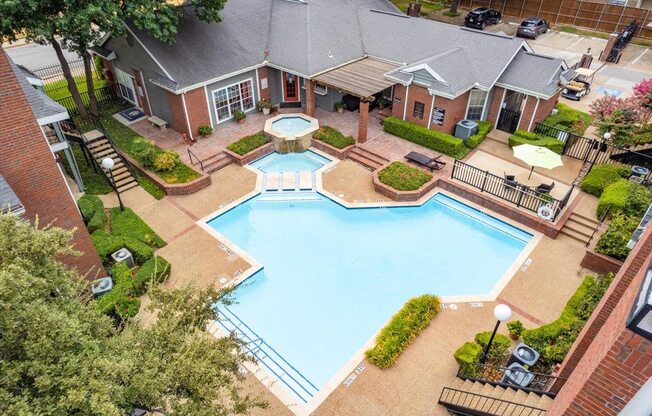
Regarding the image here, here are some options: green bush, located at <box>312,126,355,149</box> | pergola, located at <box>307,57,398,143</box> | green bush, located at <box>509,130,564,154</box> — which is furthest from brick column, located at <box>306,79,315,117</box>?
green bush, located at <box>509,130,564,154</box>

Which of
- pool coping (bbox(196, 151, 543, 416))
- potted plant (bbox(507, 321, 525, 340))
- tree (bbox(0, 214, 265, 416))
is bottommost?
pool coping (bbox(196, 151, 543, 416))

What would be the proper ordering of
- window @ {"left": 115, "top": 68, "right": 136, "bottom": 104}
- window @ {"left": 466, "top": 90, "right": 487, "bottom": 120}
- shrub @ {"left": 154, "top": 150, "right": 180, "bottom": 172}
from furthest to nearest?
window @ {"left": 115, "top": 68, "right": 136, "bottom": 104} < window @ {"left": 466, "top": 90, "right": 487, "bottom": 120} < shrub @ {"left": 154, "top": 150, "right": 180, "bottom": 172}

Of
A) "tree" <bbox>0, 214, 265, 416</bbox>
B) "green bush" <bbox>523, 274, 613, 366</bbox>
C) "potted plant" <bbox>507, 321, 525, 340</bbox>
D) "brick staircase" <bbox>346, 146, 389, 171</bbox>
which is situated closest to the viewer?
"tree" <bbox>0, 214, 265, 416</bbox>

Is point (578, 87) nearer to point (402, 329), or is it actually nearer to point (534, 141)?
point (534, 141)

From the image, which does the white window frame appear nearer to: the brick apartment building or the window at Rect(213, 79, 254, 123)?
A: the window at Rect(213, 79, 254, 123)

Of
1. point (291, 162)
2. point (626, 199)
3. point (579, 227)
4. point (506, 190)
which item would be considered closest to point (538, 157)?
point (506, 190)

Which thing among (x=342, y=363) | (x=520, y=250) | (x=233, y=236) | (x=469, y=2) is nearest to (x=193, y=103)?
(x=233, y=236)

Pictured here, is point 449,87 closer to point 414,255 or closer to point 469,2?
point 414,255

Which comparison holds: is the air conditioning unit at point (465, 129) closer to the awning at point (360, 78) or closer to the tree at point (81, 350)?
the awning at point (360, 78)
